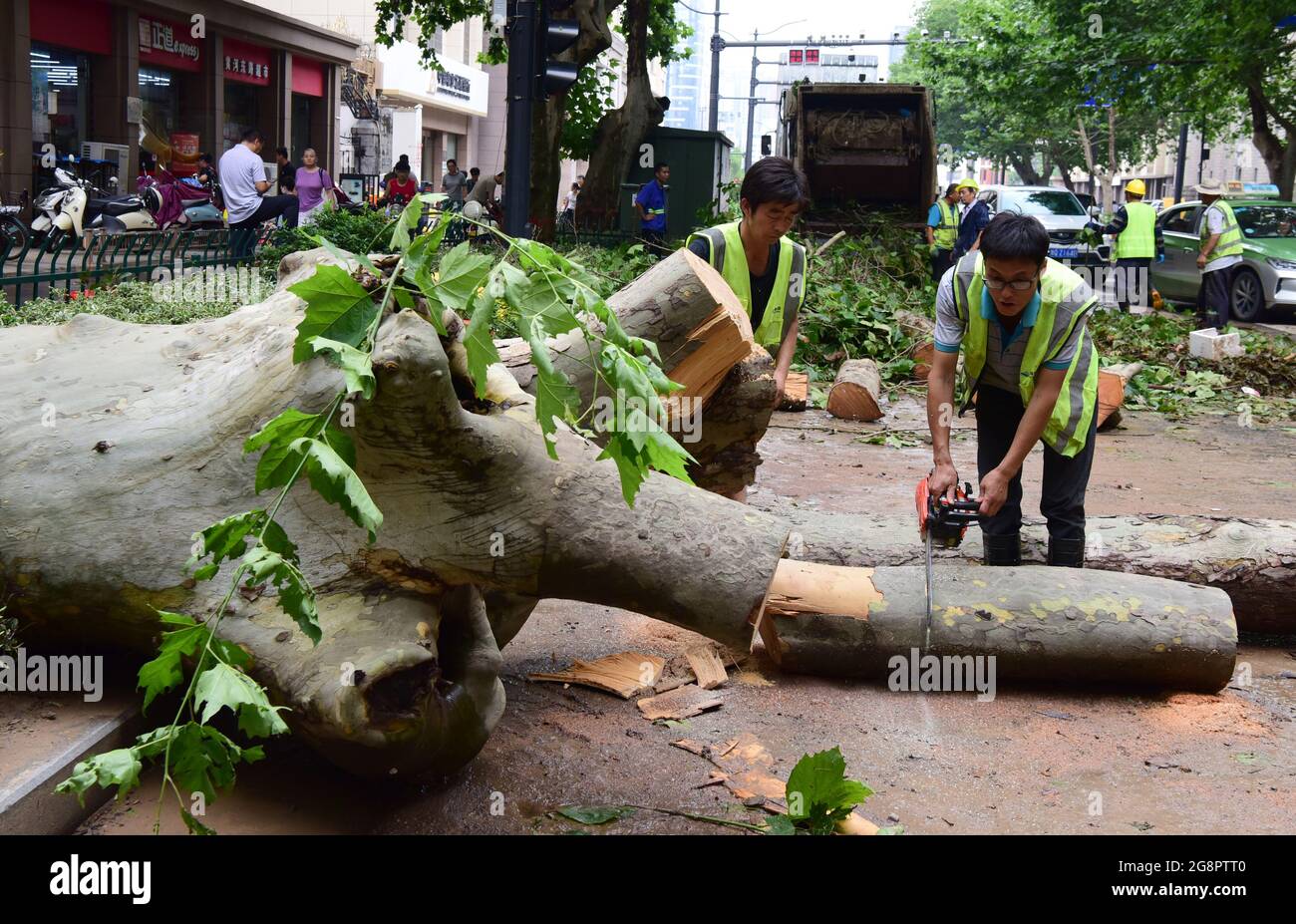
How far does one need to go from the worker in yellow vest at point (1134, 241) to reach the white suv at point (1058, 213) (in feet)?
12.7

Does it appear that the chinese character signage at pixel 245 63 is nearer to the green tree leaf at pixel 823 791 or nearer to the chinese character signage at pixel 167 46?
the chinese character signage at pixel 167 46

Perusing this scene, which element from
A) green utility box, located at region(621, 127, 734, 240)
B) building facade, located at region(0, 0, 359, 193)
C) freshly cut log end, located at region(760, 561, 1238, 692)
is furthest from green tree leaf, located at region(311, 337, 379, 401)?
green utility box, located at region(621, 127, 734, 240)

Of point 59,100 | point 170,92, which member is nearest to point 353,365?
point 59,100

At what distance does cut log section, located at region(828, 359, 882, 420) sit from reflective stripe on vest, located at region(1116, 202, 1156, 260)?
26.8 ft

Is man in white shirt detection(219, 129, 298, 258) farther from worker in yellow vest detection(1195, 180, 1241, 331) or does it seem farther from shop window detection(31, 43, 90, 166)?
worker in yellow vest detection(1195, 180, 1241, 331)

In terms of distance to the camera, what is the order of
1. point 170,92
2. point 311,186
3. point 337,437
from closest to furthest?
point 337,437 → point 311,186 → point 170,92

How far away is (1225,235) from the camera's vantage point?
16094mm

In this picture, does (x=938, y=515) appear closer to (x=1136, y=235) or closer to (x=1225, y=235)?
(x=1225, y=235)

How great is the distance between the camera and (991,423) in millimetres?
5012

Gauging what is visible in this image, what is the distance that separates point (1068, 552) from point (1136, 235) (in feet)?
44.6

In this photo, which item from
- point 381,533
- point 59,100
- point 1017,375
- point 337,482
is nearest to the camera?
point 337,482

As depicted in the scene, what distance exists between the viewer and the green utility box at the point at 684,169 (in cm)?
2047

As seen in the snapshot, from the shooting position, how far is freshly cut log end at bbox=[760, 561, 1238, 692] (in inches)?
173
